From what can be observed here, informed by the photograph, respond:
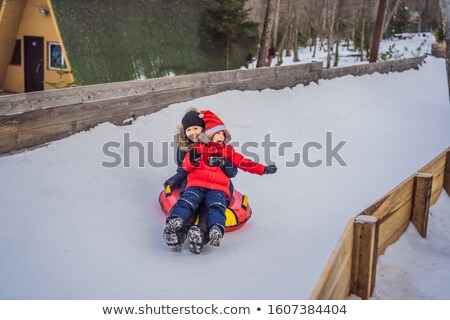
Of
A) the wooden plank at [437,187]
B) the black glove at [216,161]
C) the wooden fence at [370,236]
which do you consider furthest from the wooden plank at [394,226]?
the black glove at [216,161]

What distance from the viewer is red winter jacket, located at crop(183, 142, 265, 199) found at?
6.10m

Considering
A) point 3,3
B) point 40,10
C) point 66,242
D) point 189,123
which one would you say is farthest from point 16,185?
point 3,3

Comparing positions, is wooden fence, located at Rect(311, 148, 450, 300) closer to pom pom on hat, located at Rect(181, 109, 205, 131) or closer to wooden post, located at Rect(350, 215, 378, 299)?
wooden post, located at Rect(350, 215, 378, 299)

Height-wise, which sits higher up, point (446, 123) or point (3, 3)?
point (3, 3)

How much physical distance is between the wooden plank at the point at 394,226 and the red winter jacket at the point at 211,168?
64.5 inches

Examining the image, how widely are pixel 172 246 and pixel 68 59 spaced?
31.0 ft

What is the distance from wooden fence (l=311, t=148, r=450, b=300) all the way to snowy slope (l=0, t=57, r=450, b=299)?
403 millimetres

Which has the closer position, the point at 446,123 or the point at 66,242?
the point at 66,242

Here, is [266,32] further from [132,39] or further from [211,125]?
[211,125]

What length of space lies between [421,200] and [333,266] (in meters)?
3.29

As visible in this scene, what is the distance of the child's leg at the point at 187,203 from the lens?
222 inches

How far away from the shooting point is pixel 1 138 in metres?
7.27

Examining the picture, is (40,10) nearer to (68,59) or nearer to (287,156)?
(68,59)

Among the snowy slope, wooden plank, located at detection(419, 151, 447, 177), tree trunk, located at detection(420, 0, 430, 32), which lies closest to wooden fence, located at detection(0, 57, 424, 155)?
the snowy slope
